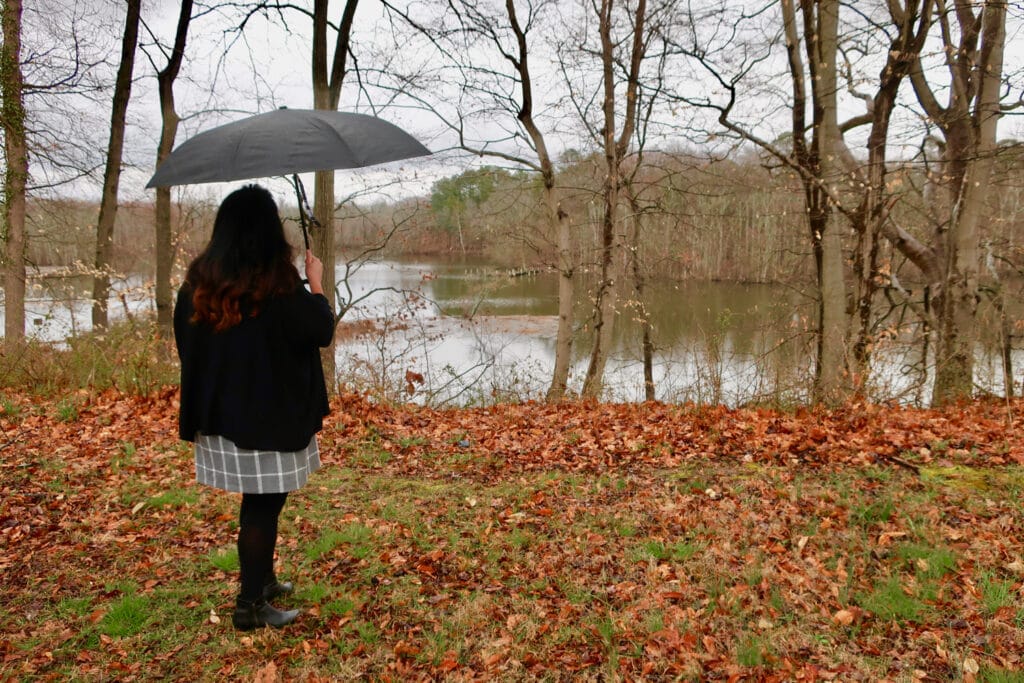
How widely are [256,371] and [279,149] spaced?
1.02 meters

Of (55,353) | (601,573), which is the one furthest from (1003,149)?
(55,353)

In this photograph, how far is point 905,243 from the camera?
10.0 m

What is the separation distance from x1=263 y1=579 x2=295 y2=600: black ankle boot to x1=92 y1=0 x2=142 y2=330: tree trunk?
33.4 feet

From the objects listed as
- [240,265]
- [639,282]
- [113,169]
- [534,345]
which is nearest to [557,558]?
[240,265]

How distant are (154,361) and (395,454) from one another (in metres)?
4.19

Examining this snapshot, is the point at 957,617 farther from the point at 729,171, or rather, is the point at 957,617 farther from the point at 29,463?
the point at 729,171

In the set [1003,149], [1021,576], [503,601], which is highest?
[1003,149]

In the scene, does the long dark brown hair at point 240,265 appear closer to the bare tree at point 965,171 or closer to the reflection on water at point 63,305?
the reflection on water at point 63,305

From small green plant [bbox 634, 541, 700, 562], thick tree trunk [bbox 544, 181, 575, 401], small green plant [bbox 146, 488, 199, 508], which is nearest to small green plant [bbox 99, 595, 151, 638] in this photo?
small green plant [bbox 146, 488, 199, 508]

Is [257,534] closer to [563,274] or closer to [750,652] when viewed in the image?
[750,652]

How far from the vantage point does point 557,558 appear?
Result: 365 centimetres

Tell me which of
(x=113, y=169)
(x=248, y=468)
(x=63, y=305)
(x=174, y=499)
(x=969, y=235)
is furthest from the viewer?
(x=63, y=305)

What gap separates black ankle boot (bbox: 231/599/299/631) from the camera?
291 centimetres

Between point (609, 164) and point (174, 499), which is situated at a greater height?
point (609, 164)
